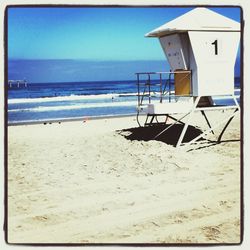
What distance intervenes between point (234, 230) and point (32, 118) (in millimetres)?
12023

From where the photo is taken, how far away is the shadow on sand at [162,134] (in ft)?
27.8

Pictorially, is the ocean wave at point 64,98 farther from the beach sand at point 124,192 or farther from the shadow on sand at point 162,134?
the beach sand at point 124,192

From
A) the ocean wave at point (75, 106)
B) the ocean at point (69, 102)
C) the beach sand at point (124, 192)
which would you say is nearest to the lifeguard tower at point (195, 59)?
the beach sand at point (124, 192)

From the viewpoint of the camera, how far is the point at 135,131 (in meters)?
9.55

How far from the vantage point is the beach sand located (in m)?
4.29

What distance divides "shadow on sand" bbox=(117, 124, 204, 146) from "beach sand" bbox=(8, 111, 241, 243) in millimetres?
168

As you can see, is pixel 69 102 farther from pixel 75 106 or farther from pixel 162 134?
pixel 162 134

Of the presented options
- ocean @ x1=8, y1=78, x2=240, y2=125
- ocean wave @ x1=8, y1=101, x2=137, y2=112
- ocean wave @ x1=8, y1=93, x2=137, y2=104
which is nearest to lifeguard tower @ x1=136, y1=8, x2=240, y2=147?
ocean @ x1=8, y1=78, x2=240, y2=125

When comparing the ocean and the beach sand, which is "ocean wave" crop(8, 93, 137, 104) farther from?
the beach sand

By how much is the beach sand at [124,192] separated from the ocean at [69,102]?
22.0ft

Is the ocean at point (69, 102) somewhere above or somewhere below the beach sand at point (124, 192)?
above

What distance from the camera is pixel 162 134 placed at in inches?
348

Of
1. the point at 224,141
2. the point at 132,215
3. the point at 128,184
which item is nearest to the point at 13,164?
the point at 128,184

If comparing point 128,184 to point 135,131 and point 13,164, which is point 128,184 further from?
point 135,131
